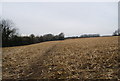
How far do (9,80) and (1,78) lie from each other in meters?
0.59

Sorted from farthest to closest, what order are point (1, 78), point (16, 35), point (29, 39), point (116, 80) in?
point (29, 39), point (16, 35), point (1, 78), point (116, 80)

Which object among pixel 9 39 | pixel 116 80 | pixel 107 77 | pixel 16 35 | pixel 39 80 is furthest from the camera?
pixel 16 35

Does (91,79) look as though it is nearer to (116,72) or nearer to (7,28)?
(116,72)

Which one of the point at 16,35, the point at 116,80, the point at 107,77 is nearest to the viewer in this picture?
the point at 116,80

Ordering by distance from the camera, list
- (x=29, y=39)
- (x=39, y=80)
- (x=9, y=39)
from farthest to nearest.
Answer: (x=29, y=39), (x=9, y=39), (x=39, y=80)

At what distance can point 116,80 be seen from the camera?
4117 millimetres

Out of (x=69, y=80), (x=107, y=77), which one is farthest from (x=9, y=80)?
(x=107, y=77)

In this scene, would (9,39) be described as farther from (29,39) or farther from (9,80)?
(9,80)

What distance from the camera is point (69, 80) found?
14.7ft

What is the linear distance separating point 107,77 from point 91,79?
729mm

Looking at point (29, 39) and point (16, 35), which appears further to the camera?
point (29, 39)

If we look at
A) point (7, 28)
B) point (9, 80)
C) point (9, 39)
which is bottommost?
point (9, 80)

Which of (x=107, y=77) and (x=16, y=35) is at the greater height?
(x=16, y=35)

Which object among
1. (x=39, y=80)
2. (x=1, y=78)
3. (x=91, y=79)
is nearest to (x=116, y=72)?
(x=91, y=79)
